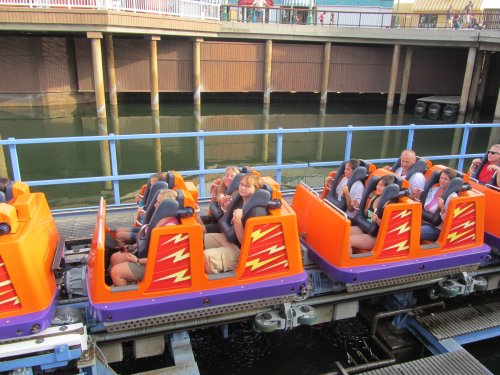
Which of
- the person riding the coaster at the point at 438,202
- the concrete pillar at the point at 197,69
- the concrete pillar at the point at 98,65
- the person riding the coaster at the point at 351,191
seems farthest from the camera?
the concrete pillar at the point at 197,69

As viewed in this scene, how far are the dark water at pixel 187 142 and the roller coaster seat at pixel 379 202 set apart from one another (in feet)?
18.2

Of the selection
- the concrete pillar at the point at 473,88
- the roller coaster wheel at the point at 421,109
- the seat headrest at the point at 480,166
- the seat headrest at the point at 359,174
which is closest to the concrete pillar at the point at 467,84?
the roller coaster wheel at the point at 421,109

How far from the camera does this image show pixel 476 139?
1745cm

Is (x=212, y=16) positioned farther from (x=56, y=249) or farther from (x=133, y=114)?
(x=56, y=249)

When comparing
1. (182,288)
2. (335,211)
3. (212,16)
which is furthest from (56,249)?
(212,16)

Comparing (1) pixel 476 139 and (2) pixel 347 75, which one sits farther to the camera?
(2) pixel 347 75

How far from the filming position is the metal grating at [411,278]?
4254mm

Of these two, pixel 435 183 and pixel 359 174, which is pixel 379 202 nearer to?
pixel 359 174

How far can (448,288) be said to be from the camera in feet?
14.8

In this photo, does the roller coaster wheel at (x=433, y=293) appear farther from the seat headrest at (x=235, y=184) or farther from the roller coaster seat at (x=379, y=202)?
the seat headrest at (x=235, y=184)

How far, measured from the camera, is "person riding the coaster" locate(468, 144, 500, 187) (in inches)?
212

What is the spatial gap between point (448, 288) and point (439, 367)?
858 millimetres

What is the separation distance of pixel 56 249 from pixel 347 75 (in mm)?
22718

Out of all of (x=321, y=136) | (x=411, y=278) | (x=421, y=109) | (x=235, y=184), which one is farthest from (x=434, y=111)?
(x=235, y=184)
